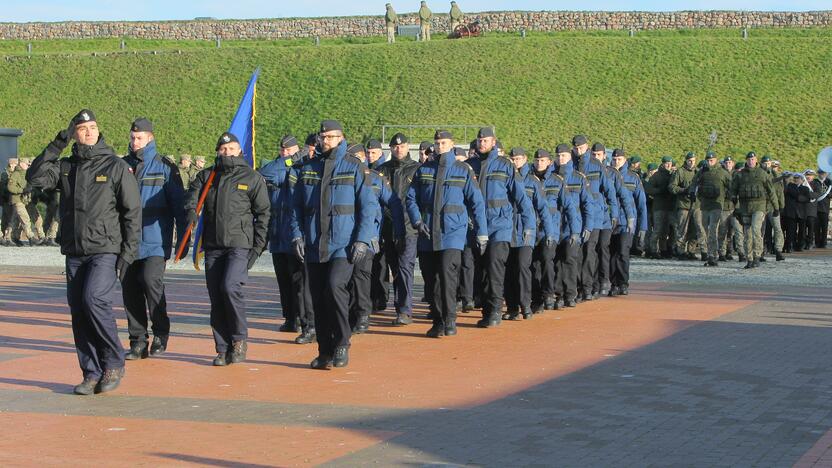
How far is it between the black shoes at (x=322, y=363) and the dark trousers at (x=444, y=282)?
2.37 meters

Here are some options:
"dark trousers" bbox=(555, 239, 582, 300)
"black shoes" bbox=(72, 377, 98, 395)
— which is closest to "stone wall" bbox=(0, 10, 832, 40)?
"dark trousers" bbox=(555, 239, 582, 300)

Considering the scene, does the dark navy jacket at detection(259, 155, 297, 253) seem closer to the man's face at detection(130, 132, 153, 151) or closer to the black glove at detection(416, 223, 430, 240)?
the black glove at detection(416, 223, 430, 240)

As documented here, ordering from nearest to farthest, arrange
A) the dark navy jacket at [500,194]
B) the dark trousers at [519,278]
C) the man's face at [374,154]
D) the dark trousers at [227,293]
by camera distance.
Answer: the dark trousers at [227,293] → the dark navy jacket at [500,194] → the dark trousers at [519,278] → the man's face at [374,154]

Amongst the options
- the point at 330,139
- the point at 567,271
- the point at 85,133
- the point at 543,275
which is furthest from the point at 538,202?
the point at 85,133

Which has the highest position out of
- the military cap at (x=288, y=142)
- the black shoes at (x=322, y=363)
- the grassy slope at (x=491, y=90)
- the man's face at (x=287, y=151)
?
the grassy slope at (x=491, y=90)

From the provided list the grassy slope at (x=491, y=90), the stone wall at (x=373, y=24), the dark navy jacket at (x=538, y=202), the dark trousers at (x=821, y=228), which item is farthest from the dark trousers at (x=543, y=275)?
the stone wall at (x=373, y=24)

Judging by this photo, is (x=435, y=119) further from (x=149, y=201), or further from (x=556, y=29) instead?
(x=149, y=201)

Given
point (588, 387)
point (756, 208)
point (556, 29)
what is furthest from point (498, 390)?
A: point (556, 29)

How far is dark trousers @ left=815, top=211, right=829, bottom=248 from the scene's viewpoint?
29.8m

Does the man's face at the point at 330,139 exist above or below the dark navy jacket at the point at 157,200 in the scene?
above

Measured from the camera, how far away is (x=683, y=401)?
9.27 meters

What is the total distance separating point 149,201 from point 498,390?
3.64 metres

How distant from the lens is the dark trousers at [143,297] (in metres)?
11.6

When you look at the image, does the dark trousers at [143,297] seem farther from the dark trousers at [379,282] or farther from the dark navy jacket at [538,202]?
the dark navy jacket at [538,202]
